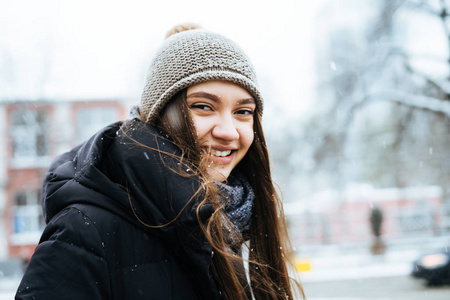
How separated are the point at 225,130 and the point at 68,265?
2.14 ft

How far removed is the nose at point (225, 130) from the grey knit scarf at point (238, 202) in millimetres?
164

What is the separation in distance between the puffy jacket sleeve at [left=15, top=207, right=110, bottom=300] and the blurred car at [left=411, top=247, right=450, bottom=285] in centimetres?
1018

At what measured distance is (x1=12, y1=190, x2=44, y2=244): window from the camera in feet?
65.9

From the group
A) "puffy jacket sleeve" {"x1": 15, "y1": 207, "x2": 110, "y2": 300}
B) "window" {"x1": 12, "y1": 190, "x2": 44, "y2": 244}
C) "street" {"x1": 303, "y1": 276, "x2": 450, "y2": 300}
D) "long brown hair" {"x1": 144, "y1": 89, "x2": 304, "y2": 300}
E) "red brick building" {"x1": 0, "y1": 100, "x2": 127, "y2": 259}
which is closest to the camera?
"puffy jacket sleeve" {"x1": 15, "y1": 207, "x2": 110, "y2": 300}

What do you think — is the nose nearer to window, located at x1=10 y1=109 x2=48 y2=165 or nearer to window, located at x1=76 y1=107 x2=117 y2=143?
window, located at x1=10 y1=109 x2=48 y2=165

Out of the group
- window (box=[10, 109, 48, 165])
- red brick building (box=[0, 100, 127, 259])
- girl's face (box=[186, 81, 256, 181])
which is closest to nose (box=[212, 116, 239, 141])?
girl's face (box=[186, 81, 256, 181])

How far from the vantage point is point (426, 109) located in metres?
10.5

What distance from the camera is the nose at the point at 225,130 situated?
144 centimetres

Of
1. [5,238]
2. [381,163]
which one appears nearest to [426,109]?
[381,163]

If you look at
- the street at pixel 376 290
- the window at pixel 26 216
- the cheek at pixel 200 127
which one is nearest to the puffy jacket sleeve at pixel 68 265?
the cheek at pixel 200 127

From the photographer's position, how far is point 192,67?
147cm

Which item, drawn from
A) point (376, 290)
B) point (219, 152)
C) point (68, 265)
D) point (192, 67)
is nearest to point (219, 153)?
point (219, 152)

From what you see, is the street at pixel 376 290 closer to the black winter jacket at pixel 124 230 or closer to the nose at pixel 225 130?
the nose at pixel 225 130

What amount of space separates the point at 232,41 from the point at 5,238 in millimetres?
21127
